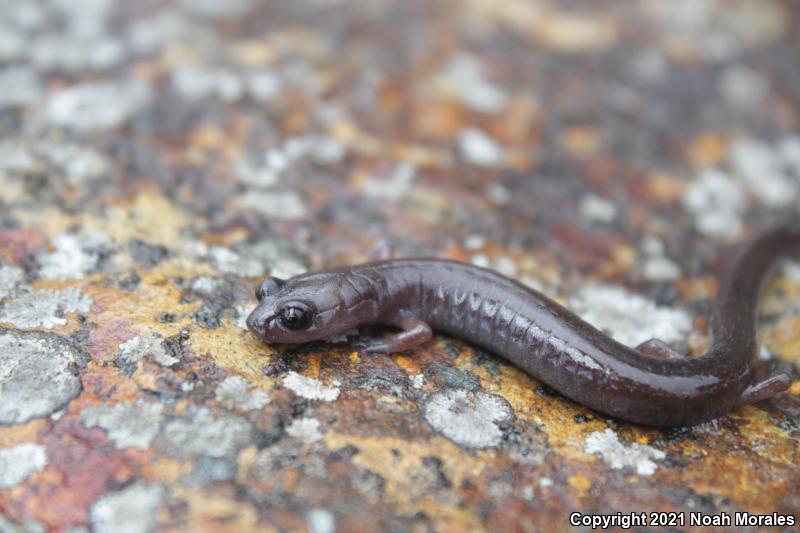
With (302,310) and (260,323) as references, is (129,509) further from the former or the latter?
(302,310)

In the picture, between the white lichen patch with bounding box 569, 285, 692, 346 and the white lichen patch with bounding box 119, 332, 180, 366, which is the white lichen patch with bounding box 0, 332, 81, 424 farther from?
the white lichen patch with bounding box 569, 285, 692, 346

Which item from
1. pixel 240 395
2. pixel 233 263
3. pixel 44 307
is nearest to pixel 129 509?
pixel 240 395

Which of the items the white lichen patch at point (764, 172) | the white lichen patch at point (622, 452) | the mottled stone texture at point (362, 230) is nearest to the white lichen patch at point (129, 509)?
the mottled stone texture at point (362, 230)

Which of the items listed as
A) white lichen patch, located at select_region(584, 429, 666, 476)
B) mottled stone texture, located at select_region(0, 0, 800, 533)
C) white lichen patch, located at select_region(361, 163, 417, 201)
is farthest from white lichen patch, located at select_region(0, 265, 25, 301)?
white lichen patch, located at select_region(584, 429, 666, 476)

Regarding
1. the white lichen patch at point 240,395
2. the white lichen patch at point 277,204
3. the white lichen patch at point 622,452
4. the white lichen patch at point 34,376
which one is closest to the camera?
the white lichen patch at point 34,376

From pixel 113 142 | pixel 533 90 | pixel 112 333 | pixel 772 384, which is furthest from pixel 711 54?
pixel 112 333

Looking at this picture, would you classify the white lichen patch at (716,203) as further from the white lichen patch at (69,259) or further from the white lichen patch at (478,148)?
the white lichen patch at (69,259)

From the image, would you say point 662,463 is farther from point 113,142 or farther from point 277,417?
point 113,142
